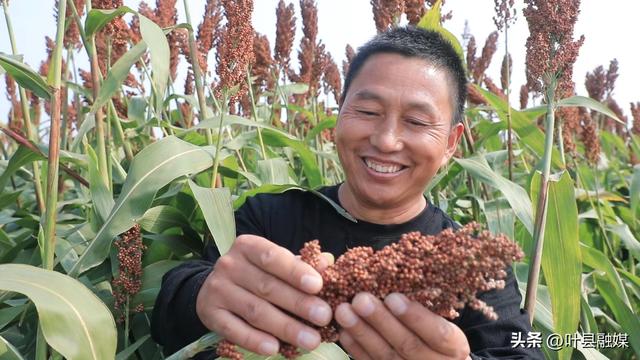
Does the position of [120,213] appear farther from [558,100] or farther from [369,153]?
[558,100]

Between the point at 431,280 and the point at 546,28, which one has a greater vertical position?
the point at 546,28

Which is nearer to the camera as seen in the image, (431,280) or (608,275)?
(431,280)

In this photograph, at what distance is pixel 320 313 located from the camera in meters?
0.96

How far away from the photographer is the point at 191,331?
1.50 m

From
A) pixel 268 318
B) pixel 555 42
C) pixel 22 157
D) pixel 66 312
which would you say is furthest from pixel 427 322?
pixel 22 157

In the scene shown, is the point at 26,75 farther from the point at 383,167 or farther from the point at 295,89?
the point at 295,89

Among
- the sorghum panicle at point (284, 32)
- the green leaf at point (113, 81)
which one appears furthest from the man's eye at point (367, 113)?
the sorghum panicle at point (284, 32)

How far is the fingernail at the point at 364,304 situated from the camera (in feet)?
3.09

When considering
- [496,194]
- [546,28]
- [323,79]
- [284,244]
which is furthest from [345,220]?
[323,79]

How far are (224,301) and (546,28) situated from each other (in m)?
1.34

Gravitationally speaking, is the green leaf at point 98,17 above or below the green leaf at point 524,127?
above

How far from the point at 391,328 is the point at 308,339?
0.13 meters

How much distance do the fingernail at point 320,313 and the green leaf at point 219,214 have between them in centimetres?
65

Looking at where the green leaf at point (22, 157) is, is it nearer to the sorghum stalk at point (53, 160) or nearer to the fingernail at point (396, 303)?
the sorghum stalk at point (53, 160)
